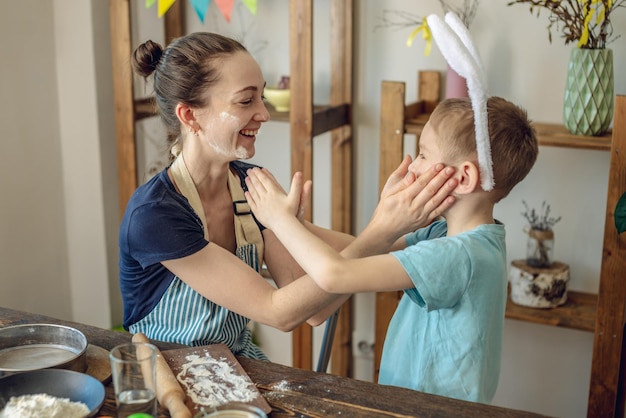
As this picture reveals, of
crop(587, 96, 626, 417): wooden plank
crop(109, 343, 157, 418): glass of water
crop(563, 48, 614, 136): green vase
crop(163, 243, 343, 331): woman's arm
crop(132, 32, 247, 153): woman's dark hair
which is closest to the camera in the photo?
crop(109, 343, 157, 418): glass of water

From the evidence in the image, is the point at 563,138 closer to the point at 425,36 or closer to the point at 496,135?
the point at 425,36

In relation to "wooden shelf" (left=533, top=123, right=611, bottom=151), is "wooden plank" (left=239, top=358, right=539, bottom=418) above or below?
below

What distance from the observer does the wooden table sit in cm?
129

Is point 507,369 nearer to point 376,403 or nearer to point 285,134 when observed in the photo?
point 285,134

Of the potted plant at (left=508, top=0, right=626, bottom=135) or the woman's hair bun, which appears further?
the potted plant at (left=508, top=0, right=626, bottom=135)

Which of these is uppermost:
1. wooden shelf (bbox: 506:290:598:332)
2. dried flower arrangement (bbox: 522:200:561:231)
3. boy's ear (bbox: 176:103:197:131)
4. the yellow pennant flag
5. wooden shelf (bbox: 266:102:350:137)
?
the yellow pennant flag

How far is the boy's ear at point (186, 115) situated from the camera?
173 cm

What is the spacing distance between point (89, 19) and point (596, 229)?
1843mm

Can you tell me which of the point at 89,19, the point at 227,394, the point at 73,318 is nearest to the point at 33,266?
the point at 73,318

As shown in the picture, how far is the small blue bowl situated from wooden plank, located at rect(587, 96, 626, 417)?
1.41 m

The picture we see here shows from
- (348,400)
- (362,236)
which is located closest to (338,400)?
(348,400)

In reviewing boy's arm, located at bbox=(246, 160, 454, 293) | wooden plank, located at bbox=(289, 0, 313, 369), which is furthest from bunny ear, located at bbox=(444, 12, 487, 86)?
wooden plank, located at bbox=(289, 0, 313, 369)

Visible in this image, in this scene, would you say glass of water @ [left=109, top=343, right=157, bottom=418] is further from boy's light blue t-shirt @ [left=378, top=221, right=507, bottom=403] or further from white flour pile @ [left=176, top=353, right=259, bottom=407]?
boy's light blue t-shirt @ [left=378, top=221, right=507, bottom=403]

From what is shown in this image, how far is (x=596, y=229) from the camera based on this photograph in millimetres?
2473
